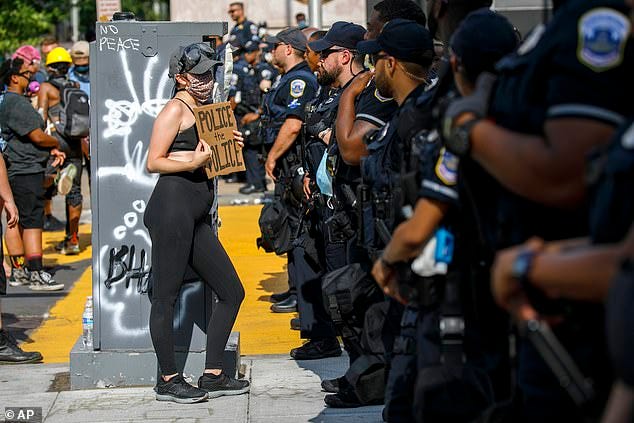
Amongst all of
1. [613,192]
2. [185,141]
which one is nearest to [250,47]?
[185,141]

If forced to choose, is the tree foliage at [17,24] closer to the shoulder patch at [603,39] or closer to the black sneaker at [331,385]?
the black sneaker at [331,385]

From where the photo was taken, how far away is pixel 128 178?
7.11 m

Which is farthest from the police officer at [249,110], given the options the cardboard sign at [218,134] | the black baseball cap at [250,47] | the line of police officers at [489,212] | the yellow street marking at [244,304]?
the line of police officers at [489,212]

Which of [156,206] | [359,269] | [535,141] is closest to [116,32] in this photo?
[156,206]

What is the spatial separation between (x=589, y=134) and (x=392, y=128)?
250 cm

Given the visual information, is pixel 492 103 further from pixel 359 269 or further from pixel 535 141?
pixel 359 269

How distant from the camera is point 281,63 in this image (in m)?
9.79

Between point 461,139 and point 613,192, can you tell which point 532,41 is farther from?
point 613,192

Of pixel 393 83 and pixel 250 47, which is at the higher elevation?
pixel 393 83

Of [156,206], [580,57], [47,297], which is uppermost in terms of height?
[580,57]

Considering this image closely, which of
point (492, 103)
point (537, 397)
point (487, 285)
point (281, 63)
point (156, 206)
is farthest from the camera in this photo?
point (281, 63)

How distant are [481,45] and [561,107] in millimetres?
948

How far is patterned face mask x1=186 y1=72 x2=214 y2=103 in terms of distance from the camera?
667cm

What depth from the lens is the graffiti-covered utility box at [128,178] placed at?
23.0 ft
